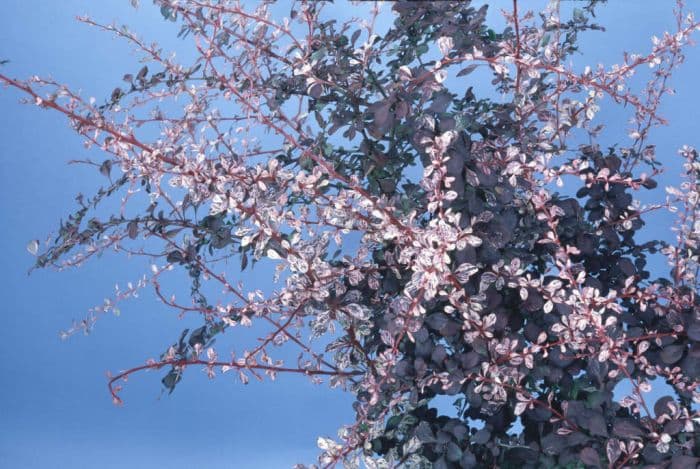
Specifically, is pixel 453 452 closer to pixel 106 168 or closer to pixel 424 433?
pixel 424 433

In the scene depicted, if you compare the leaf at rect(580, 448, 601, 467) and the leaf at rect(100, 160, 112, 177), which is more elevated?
the leaf at rect(100, 160, 112, 177)

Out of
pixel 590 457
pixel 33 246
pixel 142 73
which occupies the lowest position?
pixel 590 457

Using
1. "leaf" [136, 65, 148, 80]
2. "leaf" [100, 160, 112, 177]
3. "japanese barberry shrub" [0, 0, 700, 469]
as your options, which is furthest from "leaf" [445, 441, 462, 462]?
"leaf" [136, 65, 148, 80]

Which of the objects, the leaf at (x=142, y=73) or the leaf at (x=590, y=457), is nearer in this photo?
the leaf at (x=590, y=457)

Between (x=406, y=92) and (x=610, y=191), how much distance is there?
0.50 m

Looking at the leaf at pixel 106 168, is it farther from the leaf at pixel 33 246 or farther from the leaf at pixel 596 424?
the leaf at pixel 596 424

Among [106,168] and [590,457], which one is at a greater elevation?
[106,168]

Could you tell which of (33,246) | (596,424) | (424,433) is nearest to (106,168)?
(33,246)

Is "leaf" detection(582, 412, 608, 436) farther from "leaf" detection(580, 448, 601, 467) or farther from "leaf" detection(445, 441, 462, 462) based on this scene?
"leaf" detection(445, 441, 462, 462)

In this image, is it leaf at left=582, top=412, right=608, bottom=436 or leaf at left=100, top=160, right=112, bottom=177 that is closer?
leaf at left=582, top=412, right=608, bottom=436

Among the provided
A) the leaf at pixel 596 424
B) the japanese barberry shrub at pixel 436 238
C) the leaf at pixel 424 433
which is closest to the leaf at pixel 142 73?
the japanese barberry shrub at pixel 436 238

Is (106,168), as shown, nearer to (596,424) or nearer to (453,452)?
(453,452)

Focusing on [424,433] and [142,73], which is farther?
[142,73]

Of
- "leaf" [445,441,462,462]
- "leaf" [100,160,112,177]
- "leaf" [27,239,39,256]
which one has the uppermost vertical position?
"leaf" [100,160,112,177]
